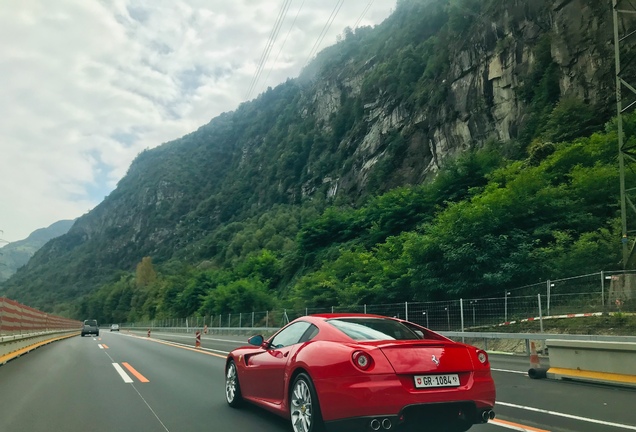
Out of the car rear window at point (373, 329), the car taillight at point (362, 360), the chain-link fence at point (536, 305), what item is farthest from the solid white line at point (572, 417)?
the chain-link fence at point (536, 305)

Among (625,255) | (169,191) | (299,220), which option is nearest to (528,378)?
(625,255)

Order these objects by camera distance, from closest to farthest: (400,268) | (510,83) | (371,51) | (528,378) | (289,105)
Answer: (528,378) → (400,268) → (510,83) → (371,51) → (289,105)

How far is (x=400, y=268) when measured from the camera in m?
30.5

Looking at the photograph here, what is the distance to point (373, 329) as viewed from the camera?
19.4 feet

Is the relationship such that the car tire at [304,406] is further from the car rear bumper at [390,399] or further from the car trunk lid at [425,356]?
the car trunk lid at [425,356]

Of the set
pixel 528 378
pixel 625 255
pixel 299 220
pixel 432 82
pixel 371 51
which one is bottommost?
pixel 528 378

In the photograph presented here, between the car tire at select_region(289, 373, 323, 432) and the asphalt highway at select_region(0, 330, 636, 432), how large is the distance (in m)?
0.71

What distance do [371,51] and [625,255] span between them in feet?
341

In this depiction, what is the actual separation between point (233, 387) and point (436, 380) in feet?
12.0

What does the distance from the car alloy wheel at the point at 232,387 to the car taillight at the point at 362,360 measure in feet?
10.0

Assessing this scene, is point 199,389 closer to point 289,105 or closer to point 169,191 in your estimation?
point 289,105

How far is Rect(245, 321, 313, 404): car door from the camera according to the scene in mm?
6047

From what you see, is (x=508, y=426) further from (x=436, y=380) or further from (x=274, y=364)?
(x=274, y=364)

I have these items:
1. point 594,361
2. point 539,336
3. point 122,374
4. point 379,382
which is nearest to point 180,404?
point 379,382
